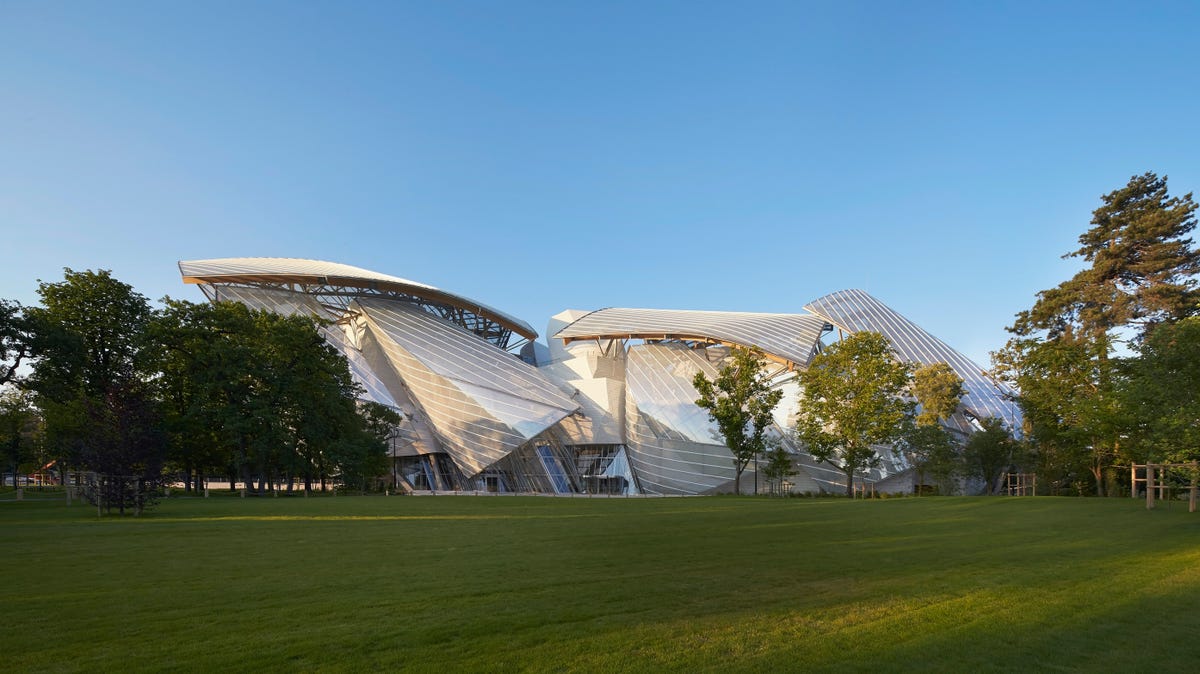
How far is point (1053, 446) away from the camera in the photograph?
39594 millimetres

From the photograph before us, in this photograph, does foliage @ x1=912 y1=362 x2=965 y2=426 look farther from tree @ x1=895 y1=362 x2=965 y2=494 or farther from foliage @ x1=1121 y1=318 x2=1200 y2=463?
foliage @ x1=1121 y1=318 x2=1200 y2=463

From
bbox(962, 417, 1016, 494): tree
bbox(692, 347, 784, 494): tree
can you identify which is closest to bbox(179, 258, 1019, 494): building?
bbox(962, 417, 1016, 494): tree

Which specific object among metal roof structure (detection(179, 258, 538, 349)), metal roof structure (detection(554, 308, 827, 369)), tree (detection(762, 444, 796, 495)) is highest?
metal roof structure (detection(179, 258, 538, 349))

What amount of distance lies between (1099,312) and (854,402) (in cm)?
1590

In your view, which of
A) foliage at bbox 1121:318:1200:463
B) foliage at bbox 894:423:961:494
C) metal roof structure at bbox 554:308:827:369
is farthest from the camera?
metal roof structure at bbox 554:308:827:369

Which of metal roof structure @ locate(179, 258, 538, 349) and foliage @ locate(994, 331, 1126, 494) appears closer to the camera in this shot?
foliage @ locate(994, 331, 1126, 494)

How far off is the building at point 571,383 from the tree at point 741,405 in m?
5.01

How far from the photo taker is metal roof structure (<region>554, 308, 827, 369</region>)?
51344 millimetres

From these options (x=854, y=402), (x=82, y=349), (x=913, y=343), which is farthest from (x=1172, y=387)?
(x=82, y=349)

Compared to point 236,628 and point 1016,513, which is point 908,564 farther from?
point 1016,513

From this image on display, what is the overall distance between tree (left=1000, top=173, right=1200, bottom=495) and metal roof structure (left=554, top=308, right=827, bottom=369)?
14.2m

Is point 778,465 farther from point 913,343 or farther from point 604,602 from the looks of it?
point 604,602

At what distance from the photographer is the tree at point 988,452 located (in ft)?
134

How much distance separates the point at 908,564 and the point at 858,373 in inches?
1275
